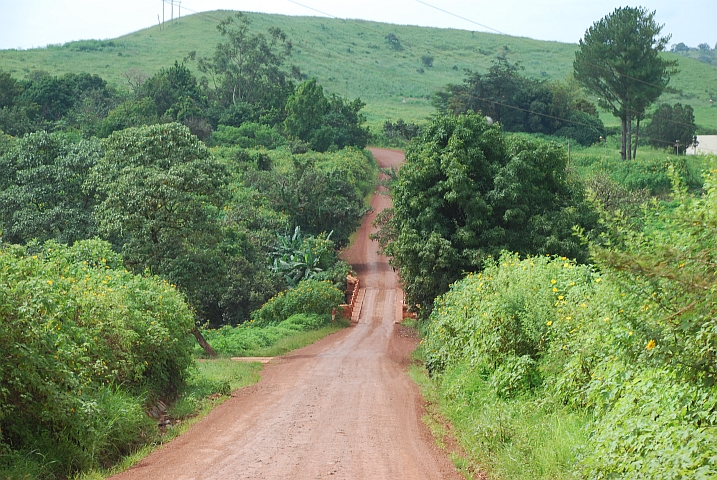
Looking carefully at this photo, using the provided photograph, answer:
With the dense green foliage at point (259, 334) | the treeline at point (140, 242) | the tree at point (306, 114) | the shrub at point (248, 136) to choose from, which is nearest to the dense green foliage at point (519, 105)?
the treeline at point (140, 242)

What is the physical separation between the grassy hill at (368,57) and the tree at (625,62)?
85.8 ft

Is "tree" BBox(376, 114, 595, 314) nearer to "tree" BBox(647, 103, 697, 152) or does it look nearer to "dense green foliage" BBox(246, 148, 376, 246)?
"dense green foliage" BBox(246, 148, 376, 246)

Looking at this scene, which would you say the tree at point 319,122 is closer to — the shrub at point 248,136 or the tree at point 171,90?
the shrub at point 248,136

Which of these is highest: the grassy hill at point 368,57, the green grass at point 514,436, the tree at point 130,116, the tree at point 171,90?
the grassy hill at point 368,57

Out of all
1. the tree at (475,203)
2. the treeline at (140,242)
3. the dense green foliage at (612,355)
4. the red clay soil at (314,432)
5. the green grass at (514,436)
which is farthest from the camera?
the tree at (475,203)

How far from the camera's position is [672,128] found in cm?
6009

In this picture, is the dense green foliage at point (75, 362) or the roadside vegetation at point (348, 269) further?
the dense green foliage at point (75, 362)

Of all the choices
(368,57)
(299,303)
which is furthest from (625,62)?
(368,57)

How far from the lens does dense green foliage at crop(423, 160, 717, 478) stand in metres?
5.60

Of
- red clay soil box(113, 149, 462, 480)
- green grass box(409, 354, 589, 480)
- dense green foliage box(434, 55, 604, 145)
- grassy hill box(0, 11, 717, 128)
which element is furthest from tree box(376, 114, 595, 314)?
grassy hill box(0, 11, 717, 128)

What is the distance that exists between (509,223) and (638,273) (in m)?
17.2

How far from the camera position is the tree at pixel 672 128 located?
59031mm

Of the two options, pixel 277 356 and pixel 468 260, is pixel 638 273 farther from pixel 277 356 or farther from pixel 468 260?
pixel 277 356

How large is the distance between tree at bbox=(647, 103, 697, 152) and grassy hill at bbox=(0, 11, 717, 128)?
16.2 metres
